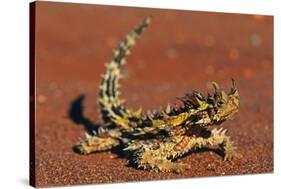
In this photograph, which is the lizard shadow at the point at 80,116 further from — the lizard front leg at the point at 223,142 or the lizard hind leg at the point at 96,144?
the lizard front leg at the point at 223,142

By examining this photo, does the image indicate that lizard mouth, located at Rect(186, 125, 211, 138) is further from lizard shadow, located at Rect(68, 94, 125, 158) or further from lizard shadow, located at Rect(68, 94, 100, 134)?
lizard shadow, located at Rect(68, 94, 100, 134)

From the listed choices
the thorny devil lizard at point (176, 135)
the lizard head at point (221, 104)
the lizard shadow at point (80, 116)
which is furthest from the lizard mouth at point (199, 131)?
the lizard shadow at point (80, 116)

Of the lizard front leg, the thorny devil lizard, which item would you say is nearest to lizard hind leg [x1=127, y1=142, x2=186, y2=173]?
the thorny devil lizard

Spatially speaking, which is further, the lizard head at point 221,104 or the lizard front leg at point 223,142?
the lizard front leg at point 223,142

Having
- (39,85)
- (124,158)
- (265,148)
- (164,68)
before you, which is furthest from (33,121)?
(164,68)

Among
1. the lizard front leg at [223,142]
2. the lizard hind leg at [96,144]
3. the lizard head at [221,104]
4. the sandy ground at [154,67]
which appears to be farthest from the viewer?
the sandy ground at [154,67]

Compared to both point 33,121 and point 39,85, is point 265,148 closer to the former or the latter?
Result: point 33,121

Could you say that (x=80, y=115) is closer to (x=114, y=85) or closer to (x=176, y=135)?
(x=114, y=85)
